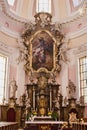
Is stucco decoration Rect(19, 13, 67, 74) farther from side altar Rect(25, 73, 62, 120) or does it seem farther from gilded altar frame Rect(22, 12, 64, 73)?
side altar Rect(25, 73, 62, 120)

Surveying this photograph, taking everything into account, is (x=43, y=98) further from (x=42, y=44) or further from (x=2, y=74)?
(x=42, y=44)

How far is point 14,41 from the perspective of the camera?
1562cm

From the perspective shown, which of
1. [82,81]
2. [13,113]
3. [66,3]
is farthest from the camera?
[66,3]

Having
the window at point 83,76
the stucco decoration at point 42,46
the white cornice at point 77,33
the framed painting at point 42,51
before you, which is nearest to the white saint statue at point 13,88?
the stucco decoration at point 42,46

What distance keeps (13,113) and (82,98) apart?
13.0 feet

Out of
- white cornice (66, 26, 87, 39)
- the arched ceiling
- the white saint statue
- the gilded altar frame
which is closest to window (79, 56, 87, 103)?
the gilded altar frame

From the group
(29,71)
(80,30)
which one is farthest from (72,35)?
(29,71)

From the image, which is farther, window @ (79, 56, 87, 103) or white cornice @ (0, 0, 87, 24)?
white cornice @ (0, 0, 87, 24)

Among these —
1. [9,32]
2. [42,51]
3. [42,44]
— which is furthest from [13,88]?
[9,32]

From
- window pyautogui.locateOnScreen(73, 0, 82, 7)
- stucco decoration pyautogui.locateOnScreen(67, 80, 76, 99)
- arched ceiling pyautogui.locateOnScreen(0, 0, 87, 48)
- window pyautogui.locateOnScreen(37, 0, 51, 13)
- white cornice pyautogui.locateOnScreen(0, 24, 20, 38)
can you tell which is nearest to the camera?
stucco decoration pyautogui.locateOnScreen(67, 80, 76, 99)

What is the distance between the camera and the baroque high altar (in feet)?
46.8

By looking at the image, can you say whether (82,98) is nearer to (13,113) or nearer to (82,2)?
(13,113)

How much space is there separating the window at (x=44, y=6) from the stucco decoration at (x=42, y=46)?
1.59 meters

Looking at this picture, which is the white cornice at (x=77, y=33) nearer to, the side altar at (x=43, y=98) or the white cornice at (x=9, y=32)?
the side altar at (x=43, y=98)
